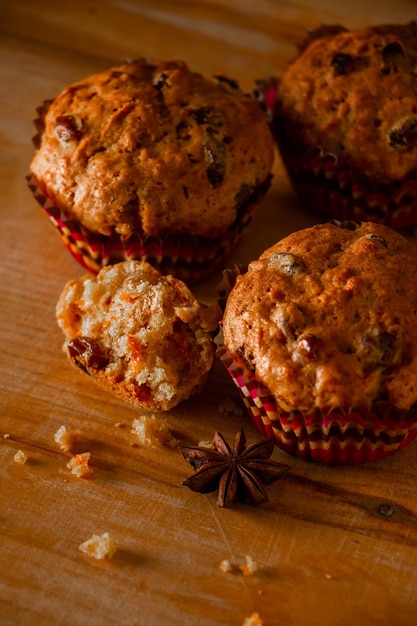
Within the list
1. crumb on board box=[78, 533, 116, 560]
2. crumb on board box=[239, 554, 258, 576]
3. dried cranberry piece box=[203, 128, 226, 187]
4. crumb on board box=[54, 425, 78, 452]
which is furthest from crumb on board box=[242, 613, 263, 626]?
dried cranberry piece box=[203, 128, 226, 187]

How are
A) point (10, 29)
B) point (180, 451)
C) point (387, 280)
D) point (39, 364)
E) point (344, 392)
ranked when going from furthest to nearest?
point (10, 29)
point (39, 364)
point (180, 451)
point (387, 280)
point (344, 392)

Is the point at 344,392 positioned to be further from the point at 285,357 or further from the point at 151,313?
the point at 151,313

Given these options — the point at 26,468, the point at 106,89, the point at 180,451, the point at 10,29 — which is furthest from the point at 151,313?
the point at 10,29

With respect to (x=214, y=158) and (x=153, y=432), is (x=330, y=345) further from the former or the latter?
(x=214, y=158)

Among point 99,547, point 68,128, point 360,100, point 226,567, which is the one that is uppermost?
point 360,100

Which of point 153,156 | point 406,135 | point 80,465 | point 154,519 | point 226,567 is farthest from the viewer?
point 406,135

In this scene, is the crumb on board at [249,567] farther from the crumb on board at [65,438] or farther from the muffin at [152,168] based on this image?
the muffin at [152,168]

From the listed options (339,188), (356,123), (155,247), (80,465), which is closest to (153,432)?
(80,465)

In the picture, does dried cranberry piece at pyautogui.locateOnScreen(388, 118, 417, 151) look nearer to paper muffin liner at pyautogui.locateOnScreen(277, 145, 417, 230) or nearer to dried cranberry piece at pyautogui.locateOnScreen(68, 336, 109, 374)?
paper muffin liner at pyautogui.locateOnScreen(277, 145, 417, 230)
